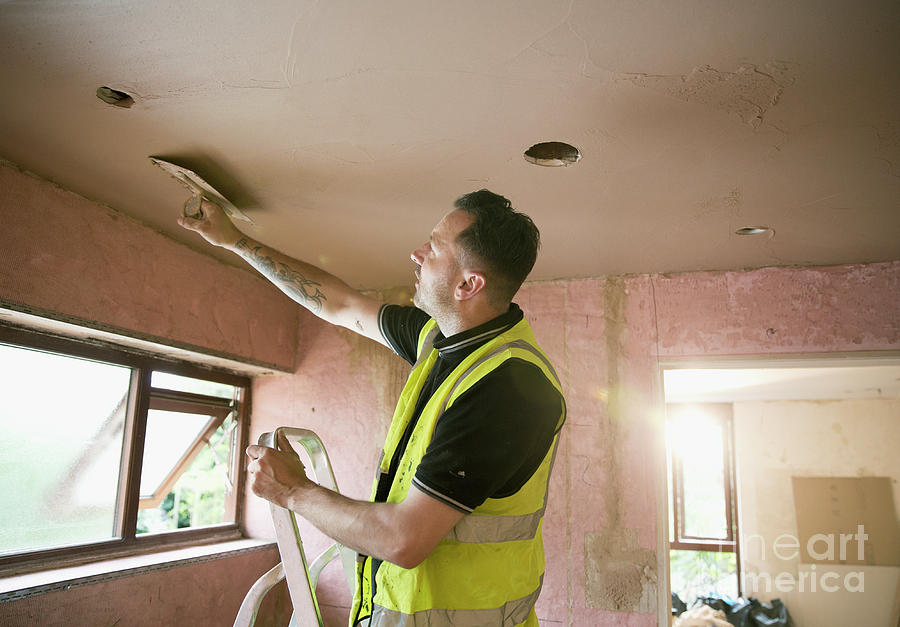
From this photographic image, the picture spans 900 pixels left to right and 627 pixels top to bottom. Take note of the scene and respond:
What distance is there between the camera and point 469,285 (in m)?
1.59

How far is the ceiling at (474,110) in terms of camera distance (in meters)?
1.43

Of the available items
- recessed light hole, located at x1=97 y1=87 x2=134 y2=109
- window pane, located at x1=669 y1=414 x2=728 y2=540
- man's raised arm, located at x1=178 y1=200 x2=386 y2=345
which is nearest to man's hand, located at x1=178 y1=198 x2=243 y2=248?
man's raised arm, located at x1=178 y1=200 x2=386 y2=345

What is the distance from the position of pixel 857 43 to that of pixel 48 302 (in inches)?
103

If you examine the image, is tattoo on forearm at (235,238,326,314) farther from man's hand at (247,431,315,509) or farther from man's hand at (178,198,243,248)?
man's hand at (247,431,315,509)

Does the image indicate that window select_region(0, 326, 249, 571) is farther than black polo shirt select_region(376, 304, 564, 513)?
Yes

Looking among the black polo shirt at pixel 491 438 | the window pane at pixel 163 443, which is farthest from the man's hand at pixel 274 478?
the window pane at pixel 163 443

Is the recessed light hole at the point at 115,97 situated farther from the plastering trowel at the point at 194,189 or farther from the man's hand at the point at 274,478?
the man's hand at the point at 274,478

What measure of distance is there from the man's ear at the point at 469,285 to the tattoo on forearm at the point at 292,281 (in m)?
0.64

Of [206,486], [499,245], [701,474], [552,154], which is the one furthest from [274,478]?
[701,474]

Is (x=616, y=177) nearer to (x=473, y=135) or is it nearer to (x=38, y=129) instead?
(x=473, y=135)

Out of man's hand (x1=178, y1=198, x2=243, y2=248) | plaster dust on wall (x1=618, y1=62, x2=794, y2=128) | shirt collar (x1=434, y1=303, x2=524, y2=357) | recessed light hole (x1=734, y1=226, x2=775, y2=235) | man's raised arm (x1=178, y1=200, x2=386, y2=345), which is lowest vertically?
shirt collar (x1=434, y1=303, x2=524, y2=357)

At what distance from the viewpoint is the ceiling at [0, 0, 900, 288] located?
4.70 ft

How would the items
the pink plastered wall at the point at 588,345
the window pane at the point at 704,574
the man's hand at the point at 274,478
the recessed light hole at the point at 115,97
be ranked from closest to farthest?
1. the man's hand at the point at 274,478
2. the recessed light hole at the point at 115,97
3. the pink plastered wall at the point at 588,345
4. the window pane at the point at 704,574

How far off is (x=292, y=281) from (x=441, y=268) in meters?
0.66
